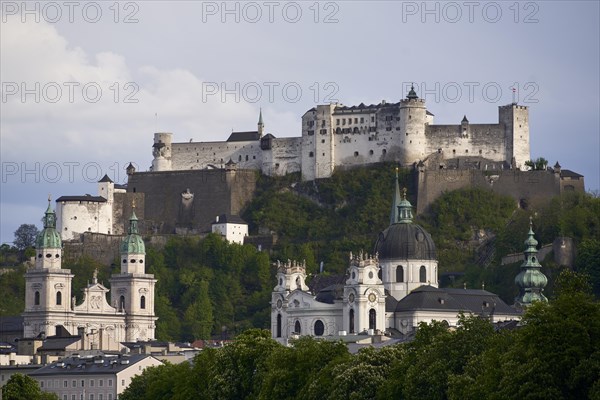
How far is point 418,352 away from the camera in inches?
2923

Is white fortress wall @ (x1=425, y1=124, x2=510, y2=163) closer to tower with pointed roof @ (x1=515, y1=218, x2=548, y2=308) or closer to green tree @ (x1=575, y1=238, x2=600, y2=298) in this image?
green tree @ (x1=575, y1=238, x2=600, y2=298)

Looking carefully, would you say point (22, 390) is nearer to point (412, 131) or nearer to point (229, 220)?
point (229, 220)

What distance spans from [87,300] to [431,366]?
75.9m

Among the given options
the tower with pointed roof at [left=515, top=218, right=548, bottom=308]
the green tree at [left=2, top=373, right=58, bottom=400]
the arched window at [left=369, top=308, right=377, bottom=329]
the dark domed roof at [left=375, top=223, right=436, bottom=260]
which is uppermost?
the dark domed roof at [left=375, top=223, right=436, bottom=260]

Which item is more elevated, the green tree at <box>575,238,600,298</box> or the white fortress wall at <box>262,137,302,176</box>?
the white fortress wall at <box>262,137,302,176</box>

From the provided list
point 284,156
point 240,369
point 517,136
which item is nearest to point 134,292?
point 284,156

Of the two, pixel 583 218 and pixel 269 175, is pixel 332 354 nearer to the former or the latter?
pixel 583 218

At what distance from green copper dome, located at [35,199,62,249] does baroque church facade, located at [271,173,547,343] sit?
19.5 m

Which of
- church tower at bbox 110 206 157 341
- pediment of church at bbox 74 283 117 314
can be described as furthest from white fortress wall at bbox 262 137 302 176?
pediment of church at bbox 74 283 117 314

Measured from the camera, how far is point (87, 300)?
471 feet

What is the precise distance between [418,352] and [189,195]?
94.7m

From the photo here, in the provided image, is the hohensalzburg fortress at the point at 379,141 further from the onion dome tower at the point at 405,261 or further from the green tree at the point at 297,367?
the green tree at the point at 297,367

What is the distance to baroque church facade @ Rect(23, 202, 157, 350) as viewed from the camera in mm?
140500

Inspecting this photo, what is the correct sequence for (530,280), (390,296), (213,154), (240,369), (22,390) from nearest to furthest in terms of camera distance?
1. (240,369)
2. (22,390)
3. (390,296)
4. (530,280)
5. (213,154)
